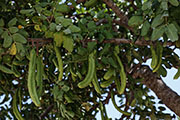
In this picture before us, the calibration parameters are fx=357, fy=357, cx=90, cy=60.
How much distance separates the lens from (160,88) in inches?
75.5

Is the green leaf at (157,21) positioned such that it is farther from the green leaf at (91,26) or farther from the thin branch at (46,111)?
the thin branch at (46,111)

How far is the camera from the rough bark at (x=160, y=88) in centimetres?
181

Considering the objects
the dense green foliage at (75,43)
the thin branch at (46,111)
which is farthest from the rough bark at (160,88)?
the thin branch at (46,111)

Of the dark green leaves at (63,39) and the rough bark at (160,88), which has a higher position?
the dark green leaves at (63,39)

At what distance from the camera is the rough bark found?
71.1 inches

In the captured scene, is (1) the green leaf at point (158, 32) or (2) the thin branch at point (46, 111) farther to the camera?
(2) the thin branch at point (46, 111)

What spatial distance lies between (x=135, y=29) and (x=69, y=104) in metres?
0.48

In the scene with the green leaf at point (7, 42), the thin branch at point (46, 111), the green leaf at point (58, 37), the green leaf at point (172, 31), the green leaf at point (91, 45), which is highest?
the green leaf at point (7, 42)

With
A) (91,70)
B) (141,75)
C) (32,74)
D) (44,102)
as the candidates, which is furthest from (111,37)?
(44,102)

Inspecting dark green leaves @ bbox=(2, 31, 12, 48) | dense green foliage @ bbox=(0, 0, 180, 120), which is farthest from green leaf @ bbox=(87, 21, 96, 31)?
dark green leaves @ bbox=(2, 31, 12, 48)

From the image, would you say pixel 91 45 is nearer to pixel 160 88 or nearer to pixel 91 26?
pixel 91 26

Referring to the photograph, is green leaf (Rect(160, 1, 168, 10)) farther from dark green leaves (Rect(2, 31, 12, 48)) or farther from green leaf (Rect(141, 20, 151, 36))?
dark green leaves (Rect(2, 31, 12, 48))

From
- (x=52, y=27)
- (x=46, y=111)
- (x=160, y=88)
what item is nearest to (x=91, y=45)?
(x=52, y=27)

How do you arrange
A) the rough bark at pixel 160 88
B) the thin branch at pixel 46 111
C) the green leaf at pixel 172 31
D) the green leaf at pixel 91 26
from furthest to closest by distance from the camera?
the thin branch at pixel 46 111, the rough bark at pixel 160 88, the green leaf at pixel 91 26, the green leaf at pixel 172 31
